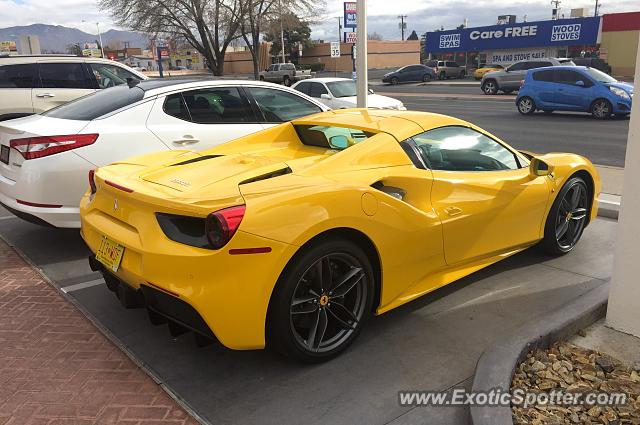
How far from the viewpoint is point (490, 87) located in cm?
2808

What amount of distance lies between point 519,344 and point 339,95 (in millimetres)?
11922

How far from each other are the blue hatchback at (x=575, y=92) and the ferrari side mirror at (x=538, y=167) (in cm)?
1314

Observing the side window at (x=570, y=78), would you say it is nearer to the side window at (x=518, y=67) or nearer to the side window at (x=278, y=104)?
the side window at (x=518, y=67)

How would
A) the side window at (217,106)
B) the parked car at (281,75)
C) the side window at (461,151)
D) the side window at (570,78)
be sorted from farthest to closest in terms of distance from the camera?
the parked car at (281,75), the side window at (570,78), the side window at (217,106), the side window at (461,151)

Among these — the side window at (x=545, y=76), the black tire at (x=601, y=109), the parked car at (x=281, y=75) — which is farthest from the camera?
the parked car at (x=281, y=75)

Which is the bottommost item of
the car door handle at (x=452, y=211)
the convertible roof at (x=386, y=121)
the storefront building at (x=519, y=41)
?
the car door handle at (x=452, y=211)

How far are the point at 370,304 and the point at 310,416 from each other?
2.75 ft

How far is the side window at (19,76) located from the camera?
29.0 feet

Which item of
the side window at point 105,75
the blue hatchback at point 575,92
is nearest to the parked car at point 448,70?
the blue hatchback at point 575,92

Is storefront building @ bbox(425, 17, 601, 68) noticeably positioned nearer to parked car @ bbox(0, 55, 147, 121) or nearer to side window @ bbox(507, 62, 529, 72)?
side window @ bbox(507, 62, 529, 72)

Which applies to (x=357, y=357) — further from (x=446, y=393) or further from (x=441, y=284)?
(x=441, y=284)

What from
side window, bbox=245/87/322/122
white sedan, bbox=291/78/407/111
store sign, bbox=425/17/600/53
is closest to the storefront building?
store sign, bbox=425/17/600/53

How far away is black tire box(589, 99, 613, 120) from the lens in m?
15.6

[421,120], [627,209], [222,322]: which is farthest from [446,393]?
[421,120]
